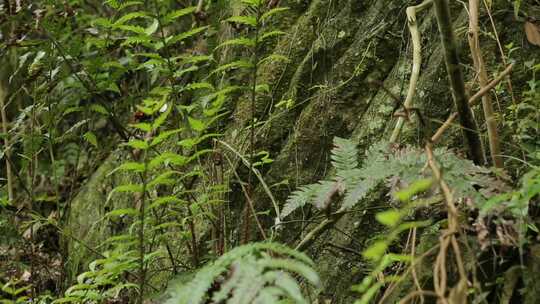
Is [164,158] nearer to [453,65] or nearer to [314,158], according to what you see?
[453,65]

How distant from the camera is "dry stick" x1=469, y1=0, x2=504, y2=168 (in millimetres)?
2080

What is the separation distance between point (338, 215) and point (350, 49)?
1.36 meters


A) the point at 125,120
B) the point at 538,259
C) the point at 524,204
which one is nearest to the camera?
the point at 524,204

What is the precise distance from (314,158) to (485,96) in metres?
0.99

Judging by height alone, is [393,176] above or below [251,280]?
above

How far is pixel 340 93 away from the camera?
3.03m

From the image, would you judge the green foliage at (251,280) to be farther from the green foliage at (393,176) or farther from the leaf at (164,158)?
the leaf at (164,158)

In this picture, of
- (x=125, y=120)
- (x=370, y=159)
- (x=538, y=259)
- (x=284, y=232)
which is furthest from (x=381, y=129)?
(x=125, y=120)

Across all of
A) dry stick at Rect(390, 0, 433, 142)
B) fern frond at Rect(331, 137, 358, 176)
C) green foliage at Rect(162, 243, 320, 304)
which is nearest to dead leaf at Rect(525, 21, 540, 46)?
dry stick at Rect(390, 0, 433, 142)

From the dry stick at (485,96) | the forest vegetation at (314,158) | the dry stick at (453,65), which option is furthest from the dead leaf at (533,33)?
the dry stick at (453,65)

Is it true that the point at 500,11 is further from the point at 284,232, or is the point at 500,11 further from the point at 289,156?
the point at 284,232

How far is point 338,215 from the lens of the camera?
6.80 feet

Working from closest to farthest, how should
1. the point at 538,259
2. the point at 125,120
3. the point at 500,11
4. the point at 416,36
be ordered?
the point at 538,259 < the point at 416,36 < the point at 500,11 < the point at 125,120

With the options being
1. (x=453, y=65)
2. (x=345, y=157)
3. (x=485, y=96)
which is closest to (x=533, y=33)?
(x=485, y=96)
